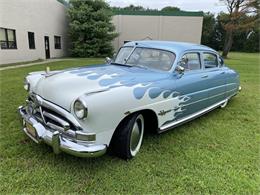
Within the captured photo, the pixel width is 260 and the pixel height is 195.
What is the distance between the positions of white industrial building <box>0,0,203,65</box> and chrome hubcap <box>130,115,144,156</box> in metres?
12.9

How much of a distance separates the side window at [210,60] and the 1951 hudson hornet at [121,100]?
191mm

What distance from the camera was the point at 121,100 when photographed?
272 centimetres

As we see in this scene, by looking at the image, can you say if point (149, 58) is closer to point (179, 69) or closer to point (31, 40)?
point (179, 69)

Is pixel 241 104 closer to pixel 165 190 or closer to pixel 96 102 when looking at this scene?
pixel 165 190

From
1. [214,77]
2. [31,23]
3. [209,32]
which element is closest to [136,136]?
[214,77]

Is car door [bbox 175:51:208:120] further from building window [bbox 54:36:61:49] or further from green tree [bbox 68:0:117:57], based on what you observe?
building window [bbox 54:36:61:49]

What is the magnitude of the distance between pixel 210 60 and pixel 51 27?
17.4 metres

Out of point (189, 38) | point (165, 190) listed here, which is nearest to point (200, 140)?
point (165, 190)

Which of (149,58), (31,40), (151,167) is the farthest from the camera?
(31,40)

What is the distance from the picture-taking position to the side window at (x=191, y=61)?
401 cm

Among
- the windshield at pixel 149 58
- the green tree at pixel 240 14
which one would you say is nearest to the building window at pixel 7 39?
the windshield at pixel 149 58

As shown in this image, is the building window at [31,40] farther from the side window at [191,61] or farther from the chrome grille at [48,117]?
the side window at [191,61]

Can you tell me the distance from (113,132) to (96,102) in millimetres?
487

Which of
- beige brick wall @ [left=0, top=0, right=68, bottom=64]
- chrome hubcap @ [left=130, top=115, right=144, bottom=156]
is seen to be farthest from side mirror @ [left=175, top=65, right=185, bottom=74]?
beige brick wall @ [left=0, top=0, right=68, bottom=64]
